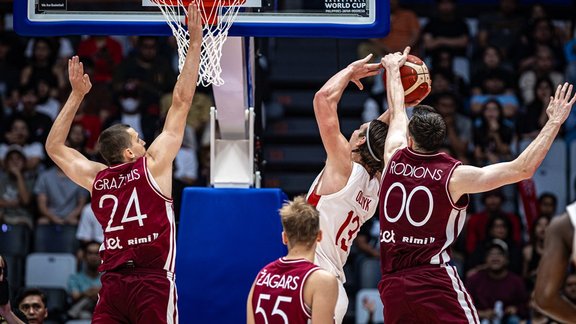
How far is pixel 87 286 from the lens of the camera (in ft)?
33.7

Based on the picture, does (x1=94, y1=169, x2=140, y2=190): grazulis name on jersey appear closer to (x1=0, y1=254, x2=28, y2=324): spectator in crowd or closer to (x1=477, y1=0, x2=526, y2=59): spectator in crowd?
(x1=0, y1=254, x2=28, y2=324): spectator in crowd

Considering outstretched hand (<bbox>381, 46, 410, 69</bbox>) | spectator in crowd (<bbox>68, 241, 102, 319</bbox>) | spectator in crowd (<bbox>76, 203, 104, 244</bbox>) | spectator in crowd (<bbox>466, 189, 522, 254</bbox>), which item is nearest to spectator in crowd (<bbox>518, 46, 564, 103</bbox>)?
spectator in crowd (<bbox>466, 189, 522, 254</bbox>)

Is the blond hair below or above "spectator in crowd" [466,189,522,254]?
above

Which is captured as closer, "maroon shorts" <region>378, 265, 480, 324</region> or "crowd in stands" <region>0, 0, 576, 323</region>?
"maroon shorts" <region>378, 265, 480, 324</region>

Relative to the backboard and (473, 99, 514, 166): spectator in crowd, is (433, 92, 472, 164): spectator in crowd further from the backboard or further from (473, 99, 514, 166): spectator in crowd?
the backboard

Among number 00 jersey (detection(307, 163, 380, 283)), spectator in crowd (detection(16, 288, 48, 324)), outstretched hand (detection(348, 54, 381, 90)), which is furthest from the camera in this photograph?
spectator in crowd (detection(16, 288, 48, 324))

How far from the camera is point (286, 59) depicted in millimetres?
13328

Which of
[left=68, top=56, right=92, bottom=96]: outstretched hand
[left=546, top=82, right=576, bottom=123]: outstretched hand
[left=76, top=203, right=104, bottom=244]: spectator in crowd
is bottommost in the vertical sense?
[left=76, top=203, right=104, bottom=244]: spectator in crowd

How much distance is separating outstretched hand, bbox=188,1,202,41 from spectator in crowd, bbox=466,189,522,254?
555cm

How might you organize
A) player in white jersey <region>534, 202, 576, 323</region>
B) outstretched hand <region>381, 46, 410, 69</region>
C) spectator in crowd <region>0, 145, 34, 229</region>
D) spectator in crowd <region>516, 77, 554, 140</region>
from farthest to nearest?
spectator in crowd <region>516, 77, 554, 140</region>, spectator in crowd <region>0, 145, 34, 229</region>, outstretched hand <region>381, 46, 410, 69</region>, player in white jersey <region>534, 202, 576, 323</region>

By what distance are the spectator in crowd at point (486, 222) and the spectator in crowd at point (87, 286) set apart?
3.91 metres

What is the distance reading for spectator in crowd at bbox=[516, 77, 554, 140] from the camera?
39.4 ft

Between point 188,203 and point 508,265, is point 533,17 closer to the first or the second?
point 508,265

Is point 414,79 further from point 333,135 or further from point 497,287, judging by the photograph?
point 497,287
